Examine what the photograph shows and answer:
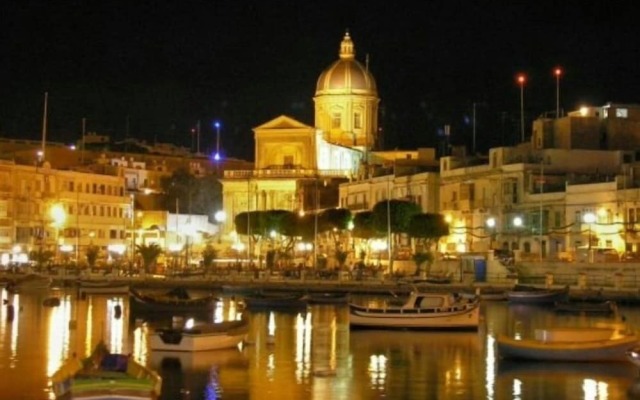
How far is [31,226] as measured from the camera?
107250 mm

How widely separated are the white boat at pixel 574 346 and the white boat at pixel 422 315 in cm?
1153

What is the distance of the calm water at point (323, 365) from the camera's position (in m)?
35.2

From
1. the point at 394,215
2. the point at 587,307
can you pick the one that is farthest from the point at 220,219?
the point at 587,307

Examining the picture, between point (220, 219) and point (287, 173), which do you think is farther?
point (220, 219)

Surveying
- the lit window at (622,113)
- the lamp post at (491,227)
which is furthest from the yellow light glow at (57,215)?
the lit window at (622,113)

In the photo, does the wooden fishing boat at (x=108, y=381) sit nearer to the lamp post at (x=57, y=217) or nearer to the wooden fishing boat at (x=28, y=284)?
the wooden fishing boat at (x=28, y=284)

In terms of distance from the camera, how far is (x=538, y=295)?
227ft

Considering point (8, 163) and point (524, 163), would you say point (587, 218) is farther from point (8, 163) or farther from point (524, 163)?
point (8, 163)

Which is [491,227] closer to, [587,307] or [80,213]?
[587,307]

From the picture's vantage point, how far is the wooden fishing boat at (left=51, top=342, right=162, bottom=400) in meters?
28.1

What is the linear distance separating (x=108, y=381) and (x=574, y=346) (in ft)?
54.5

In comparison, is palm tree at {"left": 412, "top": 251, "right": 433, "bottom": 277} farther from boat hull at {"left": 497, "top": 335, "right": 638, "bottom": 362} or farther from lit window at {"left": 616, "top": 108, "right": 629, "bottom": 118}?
boat hull at {"left": 497, "top": 335, "right": 638, "bottom": 362}

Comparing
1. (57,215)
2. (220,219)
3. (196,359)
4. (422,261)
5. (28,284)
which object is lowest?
(196,359)

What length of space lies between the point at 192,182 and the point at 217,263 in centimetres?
3056
